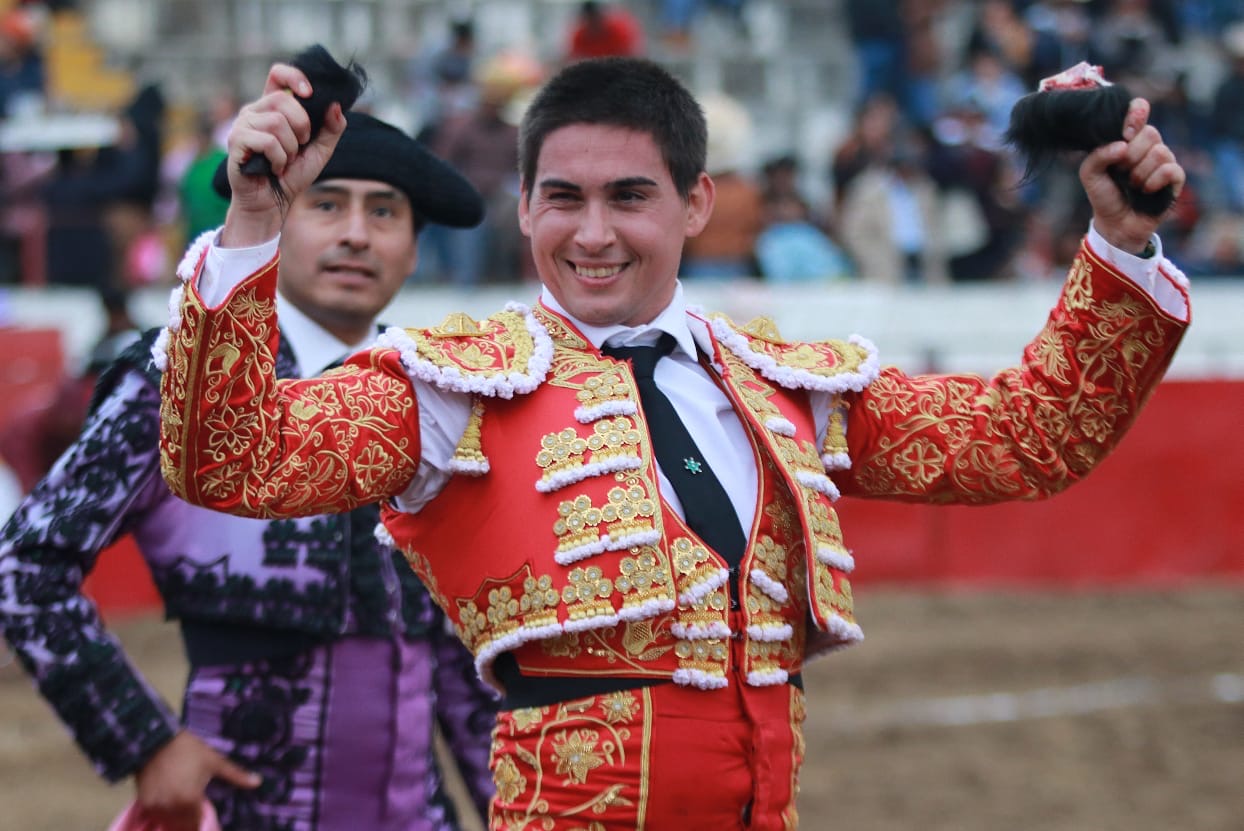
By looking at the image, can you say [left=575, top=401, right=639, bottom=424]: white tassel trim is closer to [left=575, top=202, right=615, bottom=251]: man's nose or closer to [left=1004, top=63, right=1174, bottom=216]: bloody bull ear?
[left=575, top=202, right=615, bottom=251]: man's nose

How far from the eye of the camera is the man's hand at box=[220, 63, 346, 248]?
2340 mm

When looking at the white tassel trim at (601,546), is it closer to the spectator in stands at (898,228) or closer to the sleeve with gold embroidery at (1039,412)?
the sleeve with gold embroidery at (1039,412)

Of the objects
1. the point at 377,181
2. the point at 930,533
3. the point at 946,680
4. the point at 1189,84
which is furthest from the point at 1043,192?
the point at 377,181

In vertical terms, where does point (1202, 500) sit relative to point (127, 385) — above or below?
below

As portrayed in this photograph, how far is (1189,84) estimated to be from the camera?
534 inches

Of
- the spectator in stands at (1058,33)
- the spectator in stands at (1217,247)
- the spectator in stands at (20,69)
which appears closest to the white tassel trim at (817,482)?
the spectator in stands at (1217,247)

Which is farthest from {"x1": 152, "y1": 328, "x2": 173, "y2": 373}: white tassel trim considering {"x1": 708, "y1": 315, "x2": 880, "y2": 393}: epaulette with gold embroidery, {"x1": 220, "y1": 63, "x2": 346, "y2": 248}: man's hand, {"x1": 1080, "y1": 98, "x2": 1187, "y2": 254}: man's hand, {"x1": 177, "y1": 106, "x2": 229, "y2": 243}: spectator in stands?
{"x1": 177, "y1": 106, "x2": 229, "y2": 243}: spectator in stands

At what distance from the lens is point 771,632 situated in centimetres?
265

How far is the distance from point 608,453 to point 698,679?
0.33 meters

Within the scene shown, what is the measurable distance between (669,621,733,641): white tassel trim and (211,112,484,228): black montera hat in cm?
130

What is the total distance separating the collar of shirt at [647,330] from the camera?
9.13ft

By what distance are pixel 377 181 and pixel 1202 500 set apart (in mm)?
7639

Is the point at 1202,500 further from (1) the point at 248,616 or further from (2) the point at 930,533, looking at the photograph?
(1) the point at 248,616

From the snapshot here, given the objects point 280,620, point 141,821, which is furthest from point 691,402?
point 141,821
